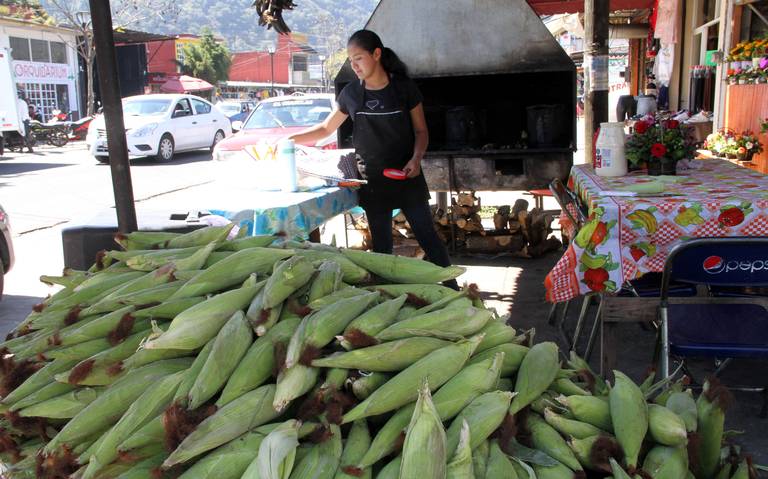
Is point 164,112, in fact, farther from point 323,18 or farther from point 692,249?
point 323,18

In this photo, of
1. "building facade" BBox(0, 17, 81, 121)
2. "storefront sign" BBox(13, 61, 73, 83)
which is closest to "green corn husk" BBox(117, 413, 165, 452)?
"building facade" BBox(0, 17, 81, 121)

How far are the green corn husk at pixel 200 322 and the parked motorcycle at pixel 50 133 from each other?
76.6 feet

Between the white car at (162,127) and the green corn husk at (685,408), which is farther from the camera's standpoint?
the white car at (162,127)

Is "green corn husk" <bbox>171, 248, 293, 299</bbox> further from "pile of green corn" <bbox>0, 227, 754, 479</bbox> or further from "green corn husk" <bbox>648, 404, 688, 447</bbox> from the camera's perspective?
"green corn husk" <bbox>648, 404, 688, 447</bbox>

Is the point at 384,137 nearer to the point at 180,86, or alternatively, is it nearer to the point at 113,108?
the point at 113,108

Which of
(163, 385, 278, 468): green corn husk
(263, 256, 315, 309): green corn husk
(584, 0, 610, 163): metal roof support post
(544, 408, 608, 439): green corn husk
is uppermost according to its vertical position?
(584, 0, 610, 163): metal roof support post

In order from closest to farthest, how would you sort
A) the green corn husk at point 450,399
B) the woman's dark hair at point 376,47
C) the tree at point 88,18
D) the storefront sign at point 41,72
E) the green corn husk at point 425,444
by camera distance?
the green corn husk at point 425,444, the green corn husk at point 450,399, the woman's dark hair at point 376,47, the storefront sign at point 41,72, the tree at point 88,18

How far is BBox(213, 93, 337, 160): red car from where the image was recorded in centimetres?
1113

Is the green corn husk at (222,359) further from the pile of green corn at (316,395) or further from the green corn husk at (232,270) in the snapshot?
the green corn husk at (232,270)

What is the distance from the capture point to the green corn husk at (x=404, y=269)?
1810 millimetres

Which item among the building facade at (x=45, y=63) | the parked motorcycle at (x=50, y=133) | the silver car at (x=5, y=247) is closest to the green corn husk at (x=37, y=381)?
the silver car at (x=5, y=247)

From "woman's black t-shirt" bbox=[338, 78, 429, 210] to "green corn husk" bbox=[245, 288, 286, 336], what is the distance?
2721 mm

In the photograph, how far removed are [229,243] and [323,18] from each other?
6347 centimetres

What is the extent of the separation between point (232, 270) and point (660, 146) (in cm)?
311
